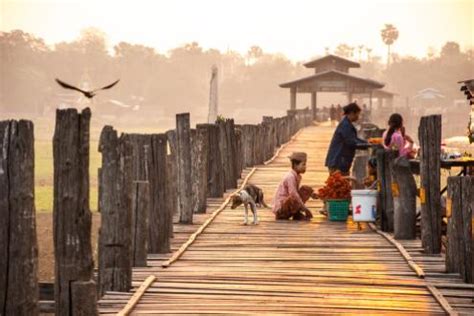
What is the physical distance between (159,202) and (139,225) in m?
1.22

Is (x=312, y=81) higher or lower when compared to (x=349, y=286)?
higher

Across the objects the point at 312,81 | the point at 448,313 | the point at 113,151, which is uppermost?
the point at 312,81

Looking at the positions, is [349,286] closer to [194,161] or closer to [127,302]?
[127,302]

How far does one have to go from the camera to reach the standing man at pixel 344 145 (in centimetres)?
1619

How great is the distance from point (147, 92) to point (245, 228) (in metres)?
126

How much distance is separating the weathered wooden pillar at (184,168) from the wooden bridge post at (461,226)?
481 centimetres

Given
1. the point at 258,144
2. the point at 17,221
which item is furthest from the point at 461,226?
the point at 258,144

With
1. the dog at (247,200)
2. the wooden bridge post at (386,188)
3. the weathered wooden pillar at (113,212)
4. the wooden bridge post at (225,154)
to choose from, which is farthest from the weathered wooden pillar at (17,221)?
the wooden bridge post at (225,154)

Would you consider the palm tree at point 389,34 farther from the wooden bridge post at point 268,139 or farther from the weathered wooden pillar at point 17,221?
the weathered wooden pillar at point 17,221

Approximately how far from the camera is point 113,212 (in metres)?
10.1

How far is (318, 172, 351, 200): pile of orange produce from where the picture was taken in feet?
49.6

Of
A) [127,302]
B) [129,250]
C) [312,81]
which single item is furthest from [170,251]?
[312,81]

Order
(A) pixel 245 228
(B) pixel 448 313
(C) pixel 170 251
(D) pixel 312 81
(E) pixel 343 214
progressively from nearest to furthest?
(B) pixel 448 313 → (C) pixel 170 251 → (A) pixel 245 228 → (E) pixel 343 214 → (D) pixel 312 81

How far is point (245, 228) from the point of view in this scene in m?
14.4
